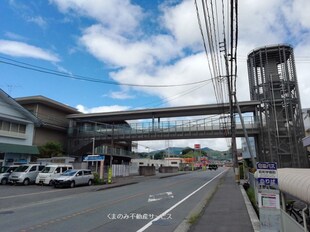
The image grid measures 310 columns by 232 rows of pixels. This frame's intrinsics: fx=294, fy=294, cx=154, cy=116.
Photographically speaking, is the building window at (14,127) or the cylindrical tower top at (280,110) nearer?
the building window at (14,127)

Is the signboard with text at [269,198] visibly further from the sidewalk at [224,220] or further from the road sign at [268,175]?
the sidewalk at [224,220]

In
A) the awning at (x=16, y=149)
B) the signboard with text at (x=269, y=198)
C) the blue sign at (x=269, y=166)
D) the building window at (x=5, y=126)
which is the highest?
the building window at (x=5, y=126)

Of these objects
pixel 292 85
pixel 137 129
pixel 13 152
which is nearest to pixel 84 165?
pixel 13 152

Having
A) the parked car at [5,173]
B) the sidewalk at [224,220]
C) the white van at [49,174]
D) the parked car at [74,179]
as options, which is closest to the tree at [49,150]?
the parked car at [5,173]

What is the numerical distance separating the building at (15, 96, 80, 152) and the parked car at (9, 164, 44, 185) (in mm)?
17650

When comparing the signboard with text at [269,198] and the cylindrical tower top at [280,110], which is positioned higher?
the cylindrical tower top at [280,110]

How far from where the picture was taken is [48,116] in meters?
50.9

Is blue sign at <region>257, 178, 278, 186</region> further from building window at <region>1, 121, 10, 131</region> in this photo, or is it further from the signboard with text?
building window at <region>1, 121, 10, 131</region>

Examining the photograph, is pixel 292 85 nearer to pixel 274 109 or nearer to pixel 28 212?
pixel 274 109

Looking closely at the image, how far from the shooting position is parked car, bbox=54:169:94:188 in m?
25.2

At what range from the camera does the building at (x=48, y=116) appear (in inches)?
1898

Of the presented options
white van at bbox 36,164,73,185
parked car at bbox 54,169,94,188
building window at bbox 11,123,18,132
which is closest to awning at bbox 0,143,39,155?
building window at bbox 11,123,18,132

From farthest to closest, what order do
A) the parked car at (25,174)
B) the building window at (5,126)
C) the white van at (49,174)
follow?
the building window at (5,126) → the white van at (49,174) → the parked car at (25,174)

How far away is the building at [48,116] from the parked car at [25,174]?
1765 centimetres
